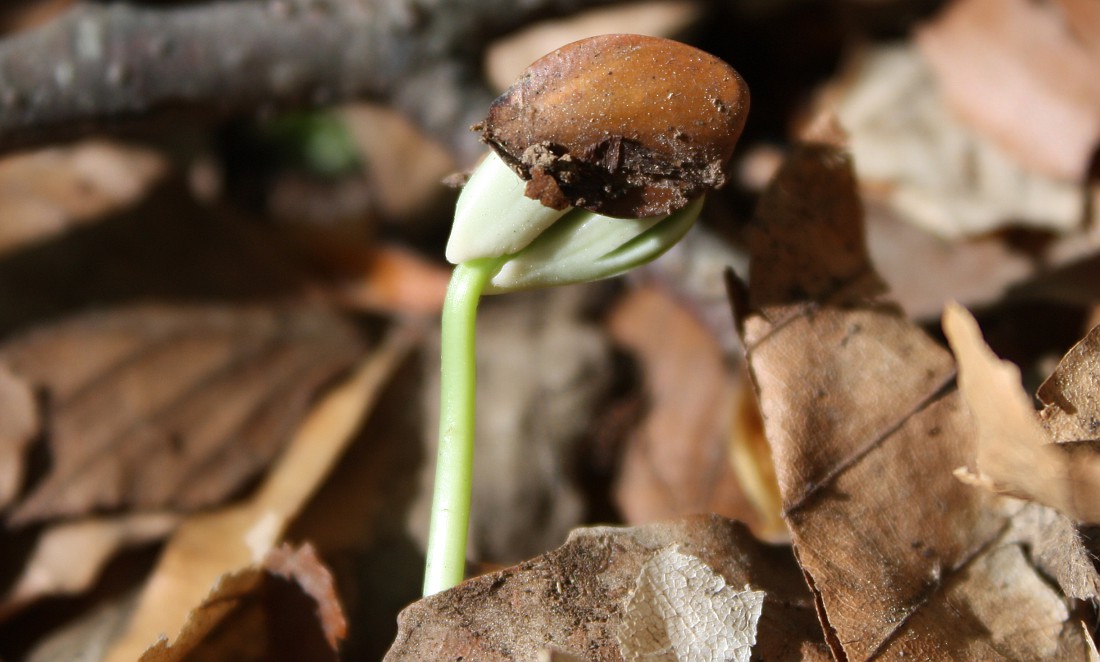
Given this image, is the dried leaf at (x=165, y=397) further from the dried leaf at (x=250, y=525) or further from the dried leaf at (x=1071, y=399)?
the dried leaf at (x=1071, y=399)

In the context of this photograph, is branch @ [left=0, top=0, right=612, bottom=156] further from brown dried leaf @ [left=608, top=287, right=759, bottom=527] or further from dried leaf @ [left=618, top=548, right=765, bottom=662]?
dried leaf @ [left=618, top=548, right=765, bottom=662]

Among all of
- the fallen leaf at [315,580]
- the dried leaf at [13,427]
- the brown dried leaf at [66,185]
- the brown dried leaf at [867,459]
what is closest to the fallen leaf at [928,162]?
the brown dried leaf at [867,459]

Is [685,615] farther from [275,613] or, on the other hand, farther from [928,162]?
[928,162]

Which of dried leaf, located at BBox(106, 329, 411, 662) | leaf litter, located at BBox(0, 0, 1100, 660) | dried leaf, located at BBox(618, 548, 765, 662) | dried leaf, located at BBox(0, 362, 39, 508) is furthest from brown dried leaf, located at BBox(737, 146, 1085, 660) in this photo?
dried leaf, located at BBox(0, 362, 39, 508)

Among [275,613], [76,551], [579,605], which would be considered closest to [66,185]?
[76,551]

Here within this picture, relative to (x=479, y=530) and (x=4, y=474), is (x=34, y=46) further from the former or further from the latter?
(x=479, y=530)

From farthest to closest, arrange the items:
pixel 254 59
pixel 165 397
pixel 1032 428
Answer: pixel 254 59 < pixel 165 397 < pixel 1032 428
